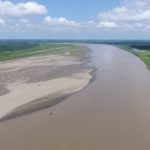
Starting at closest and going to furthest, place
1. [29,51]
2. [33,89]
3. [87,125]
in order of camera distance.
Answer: [87,125], [33,89], [29,51]

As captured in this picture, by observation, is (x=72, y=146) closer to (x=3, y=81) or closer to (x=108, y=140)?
(x=108, y=140)

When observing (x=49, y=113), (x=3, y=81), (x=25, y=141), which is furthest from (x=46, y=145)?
(x=3, y=81)

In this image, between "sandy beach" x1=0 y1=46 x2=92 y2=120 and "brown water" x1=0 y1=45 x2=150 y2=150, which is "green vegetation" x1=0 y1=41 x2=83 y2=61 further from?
"brown water" x1=0 y1=45 x2=150 y2=150

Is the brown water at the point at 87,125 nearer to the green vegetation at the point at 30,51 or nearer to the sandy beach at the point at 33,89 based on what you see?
the sandy beach at the point at 33,89

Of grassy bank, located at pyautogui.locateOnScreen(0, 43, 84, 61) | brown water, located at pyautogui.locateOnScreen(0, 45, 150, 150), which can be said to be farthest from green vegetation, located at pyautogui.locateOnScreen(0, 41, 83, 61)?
brown water, located at pyautogui.locateOnScreen(0, 45, 150, 150)

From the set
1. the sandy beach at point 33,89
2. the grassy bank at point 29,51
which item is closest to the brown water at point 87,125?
the sandy beach at point 33,89

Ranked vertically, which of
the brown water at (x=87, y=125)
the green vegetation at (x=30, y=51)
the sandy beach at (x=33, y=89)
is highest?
the brown water at (x=87, y=125)

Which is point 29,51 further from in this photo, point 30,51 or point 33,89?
point 33,89

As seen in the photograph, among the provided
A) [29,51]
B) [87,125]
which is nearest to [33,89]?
[87,125]
